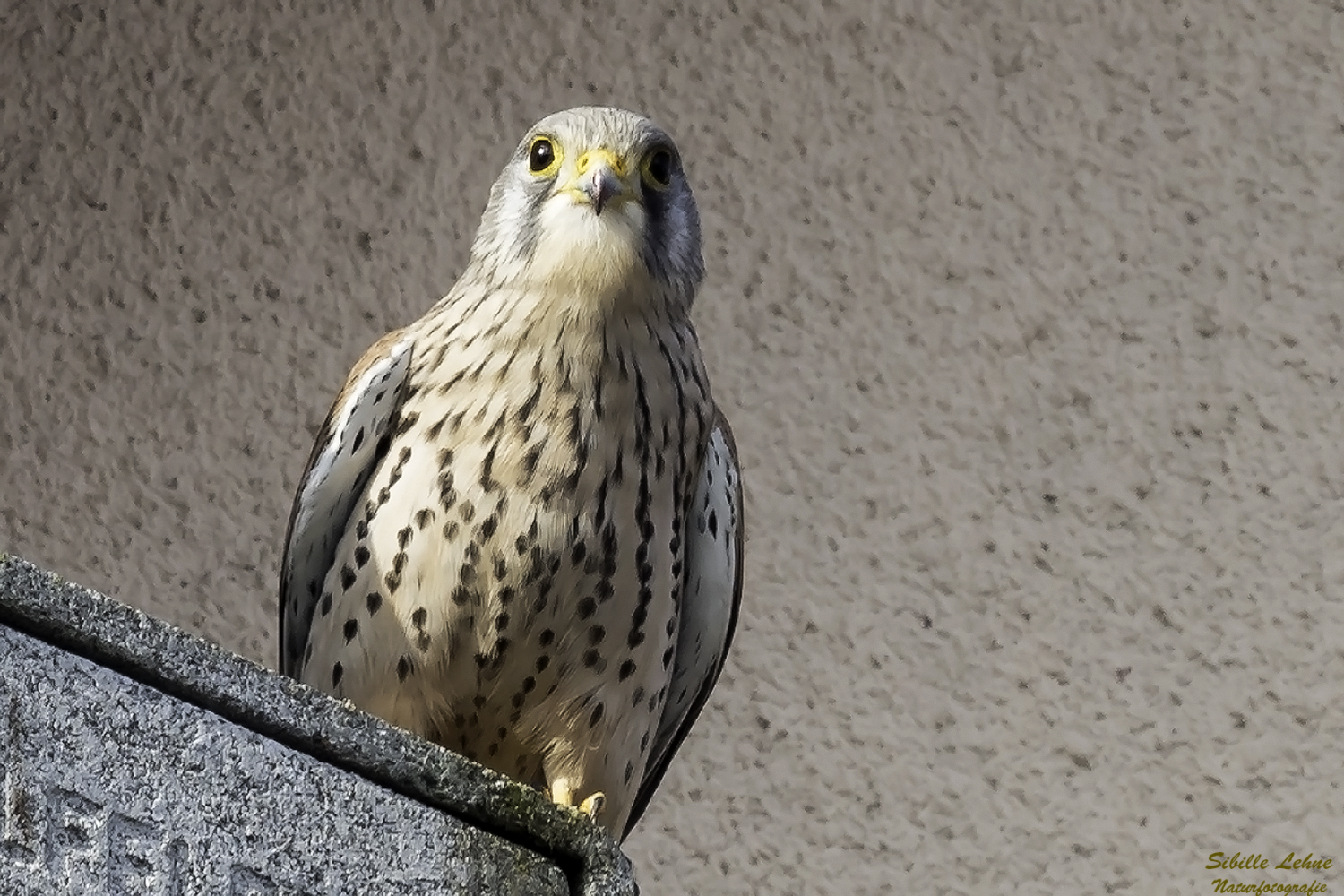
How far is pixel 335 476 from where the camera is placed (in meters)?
1.60

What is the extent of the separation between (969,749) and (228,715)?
139 cm

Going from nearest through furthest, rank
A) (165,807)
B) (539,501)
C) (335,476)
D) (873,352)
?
(165,807), (539,501), (335,476), (873,352)

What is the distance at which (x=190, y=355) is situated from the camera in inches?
99.9

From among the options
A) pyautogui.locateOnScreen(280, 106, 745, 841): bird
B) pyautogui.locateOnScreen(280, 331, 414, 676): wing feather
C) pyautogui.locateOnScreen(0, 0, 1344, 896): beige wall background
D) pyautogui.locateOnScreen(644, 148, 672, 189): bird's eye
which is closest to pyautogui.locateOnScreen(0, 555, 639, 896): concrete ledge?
pyautogui.locateOnScreen(280, 106, 745, 841): bird

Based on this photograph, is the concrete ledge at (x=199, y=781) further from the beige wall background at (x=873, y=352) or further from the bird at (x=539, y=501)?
the beige wall background at (x=873, y=352)

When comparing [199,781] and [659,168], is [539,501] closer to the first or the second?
[659,168]

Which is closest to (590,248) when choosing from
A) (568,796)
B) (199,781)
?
(568,796)

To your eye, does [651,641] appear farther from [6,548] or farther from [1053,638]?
[6,548]

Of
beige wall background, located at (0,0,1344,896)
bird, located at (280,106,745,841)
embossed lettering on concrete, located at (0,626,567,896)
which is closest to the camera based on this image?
embossed lettering on concrete, located at (0,626,567,896)

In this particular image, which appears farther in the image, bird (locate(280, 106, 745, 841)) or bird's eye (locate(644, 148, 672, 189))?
bird's eye (locate(644, 148, 672, 189))

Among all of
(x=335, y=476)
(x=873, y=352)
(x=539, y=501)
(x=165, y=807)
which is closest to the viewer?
(x=165, y=807)

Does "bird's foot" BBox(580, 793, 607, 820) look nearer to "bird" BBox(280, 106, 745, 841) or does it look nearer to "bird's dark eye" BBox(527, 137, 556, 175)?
"bird" BBox(280, 106, 745, 841)

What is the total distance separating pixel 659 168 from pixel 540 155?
0.32 ft

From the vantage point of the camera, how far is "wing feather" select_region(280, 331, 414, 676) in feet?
5.21
